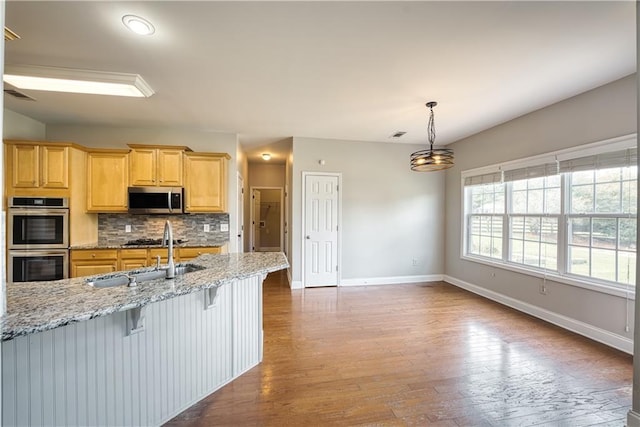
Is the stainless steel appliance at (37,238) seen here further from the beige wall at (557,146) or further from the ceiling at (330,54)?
the beige wall at (557,146)

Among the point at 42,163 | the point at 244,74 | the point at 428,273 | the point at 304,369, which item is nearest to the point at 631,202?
the point at 428,273

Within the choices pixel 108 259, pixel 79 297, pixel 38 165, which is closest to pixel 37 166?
pixel 38 165

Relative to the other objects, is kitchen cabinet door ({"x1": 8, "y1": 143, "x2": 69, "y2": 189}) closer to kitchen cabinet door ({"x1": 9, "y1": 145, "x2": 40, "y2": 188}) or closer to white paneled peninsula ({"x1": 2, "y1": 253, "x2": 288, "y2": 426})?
kitchen cabinet door ({"x1": 9, "y1": 145, "x2": 40, "y2": 188})

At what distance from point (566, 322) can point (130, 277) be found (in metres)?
4.41

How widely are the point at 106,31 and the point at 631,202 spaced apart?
15.6 feet

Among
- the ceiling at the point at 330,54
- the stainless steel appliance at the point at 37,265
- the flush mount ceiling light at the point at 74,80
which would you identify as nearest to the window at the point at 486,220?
the ceiling at the point at 330,54

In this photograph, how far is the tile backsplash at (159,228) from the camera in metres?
4.26

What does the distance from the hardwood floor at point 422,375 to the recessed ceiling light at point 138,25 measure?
2664mm

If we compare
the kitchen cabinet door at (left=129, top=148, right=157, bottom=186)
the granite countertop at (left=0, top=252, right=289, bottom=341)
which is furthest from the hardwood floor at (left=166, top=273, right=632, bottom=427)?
the kitchen cabinet door at (left=129, top=148, right=157, bottom=186)

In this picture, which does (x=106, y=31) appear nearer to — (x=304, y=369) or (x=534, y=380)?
(x=304, y=369)

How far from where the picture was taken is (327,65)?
252 cm

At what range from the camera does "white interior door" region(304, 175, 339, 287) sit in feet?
16.3

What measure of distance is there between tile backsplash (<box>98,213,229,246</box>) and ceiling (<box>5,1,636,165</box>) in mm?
1507

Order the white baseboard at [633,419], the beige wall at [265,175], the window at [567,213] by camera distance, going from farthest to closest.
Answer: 1. the beige wall at [265,175]
2. the window at [567,213]
3. the white baseboard at [633,419]
